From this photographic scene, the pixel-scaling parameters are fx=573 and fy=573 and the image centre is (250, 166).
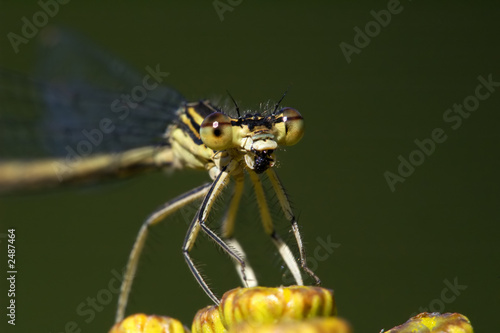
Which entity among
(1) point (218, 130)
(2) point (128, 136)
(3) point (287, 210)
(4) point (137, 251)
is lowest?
(3) point (287, 210)

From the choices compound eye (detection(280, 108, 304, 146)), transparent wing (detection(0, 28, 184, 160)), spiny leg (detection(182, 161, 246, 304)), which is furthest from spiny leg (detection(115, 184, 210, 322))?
compound eye (detection(280, 108, 304, 146))

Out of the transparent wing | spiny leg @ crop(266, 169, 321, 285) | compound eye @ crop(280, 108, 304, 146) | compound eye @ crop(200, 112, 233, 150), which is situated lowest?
spiny leg @ crop(266, 169, 321, 285)

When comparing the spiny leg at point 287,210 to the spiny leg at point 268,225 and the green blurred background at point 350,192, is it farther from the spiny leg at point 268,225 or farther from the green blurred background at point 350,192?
the green blurred background at point 350,192

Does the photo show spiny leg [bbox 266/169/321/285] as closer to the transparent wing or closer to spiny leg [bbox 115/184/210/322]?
spiny leg [bbox 115/184/210/322]

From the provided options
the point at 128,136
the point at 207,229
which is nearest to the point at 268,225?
the point at 207,229

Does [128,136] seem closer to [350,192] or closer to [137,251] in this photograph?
[137,251]
